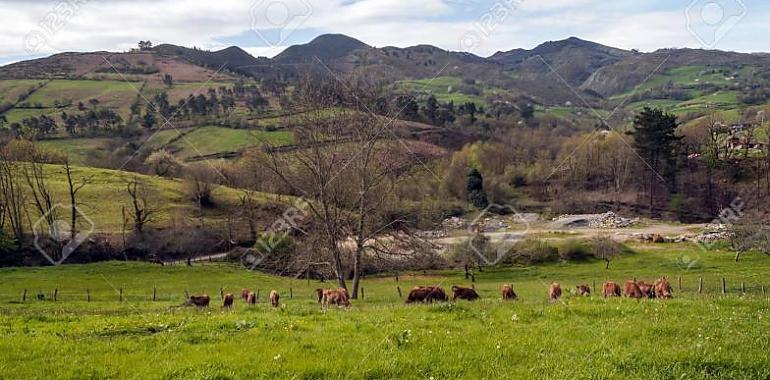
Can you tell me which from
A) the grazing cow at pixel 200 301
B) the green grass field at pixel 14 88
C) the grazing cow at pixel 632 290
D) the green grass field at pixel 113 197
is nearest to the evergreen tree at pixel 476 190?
the green grass field at pixel 113 197

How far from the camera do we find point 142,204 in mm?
85500

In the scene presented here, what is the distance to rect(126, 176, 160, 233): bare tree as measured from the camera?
249 ft

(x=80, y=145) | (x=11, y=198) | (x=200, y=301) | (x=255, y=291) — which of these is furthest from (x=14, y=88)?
(x=200, y=301)

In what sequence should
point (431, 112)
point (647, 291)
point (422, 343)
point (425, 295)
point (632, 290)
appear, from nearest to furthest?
point (422, 343) → point (632, 290) → point (647, 291) → point (425, 295) → point (431, 112)

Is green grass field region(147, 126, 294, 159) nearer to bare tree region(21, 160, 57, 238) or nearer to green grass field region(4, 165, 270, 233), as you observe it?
green grass field region(4, 165, 270, 233)

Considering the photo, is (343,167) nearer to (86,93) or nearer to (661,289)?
(661,289)

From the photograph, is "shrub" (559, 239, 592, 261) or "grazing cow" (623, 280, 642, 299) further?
"shrub" (559, 239, 592, 261)

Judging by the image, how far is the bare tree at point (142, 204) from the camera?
249 feet

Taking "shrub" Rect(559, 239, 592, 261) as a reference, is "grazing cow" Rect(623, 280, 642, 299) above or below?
above

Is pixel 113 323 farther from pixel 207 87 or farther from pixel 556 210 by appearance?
pixel 207 87

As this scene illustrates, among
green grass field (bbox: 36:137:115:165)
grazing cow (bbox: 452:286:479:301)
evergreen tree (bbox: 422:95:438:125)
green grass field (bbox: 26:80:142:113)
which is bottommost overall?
grazing cow (bbox: 452:286:479:301)

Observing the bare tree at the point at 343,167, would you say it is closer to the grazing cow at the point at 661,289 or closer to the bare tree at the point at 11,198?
the grazing cow at the point at 661,289

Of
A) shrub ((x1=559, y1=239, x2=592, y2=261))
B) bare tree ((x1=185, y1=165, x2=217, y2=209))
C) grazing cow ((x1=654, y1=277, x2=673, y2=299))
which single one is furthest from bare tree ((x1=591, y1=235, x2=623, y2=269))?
bare tree ((x1=185, y1=165, x2=217, y2=209))

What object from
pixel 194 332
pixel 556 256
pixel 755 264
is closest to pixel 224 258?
pixel 556 256
